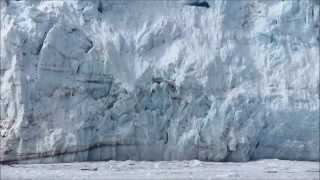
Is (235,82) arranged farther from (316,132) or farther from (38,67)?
(38,67)

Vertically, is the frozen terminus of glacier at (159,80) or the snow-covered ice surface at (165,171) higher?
the frozen terminus of glacier at (159,80)

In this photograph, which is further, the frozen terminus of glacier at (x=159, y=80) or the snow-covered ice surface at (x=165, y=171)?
the frozen terminus of glacier at (x=159, y=80)

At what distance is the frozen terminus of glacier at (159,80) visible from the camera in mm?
9508

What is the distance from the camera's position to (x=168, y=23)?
10.9 m

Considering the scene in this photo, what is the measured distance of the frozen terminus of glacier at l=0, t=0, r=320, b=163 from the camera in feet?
31.2

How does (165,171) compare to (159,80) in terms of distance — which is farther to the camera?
(159,80)

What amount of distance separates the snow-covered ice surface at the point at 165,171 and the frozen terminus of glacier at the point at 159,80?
0.43 metres

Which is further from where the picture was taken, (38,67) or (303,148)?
(303,148)

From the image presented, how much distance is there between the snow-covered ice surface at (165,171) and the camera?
822 centimetres

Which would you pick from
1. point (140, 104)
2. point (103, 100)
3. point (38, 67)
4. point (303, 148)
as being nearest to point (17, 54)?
point (38, 67)

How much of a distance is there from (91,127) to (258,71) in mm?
3412

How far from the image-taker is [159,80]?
10.3 meters

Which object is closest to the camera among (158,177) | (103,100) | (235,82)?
(158,177)

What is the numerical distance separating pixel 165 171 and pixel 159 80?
7.07 feet
